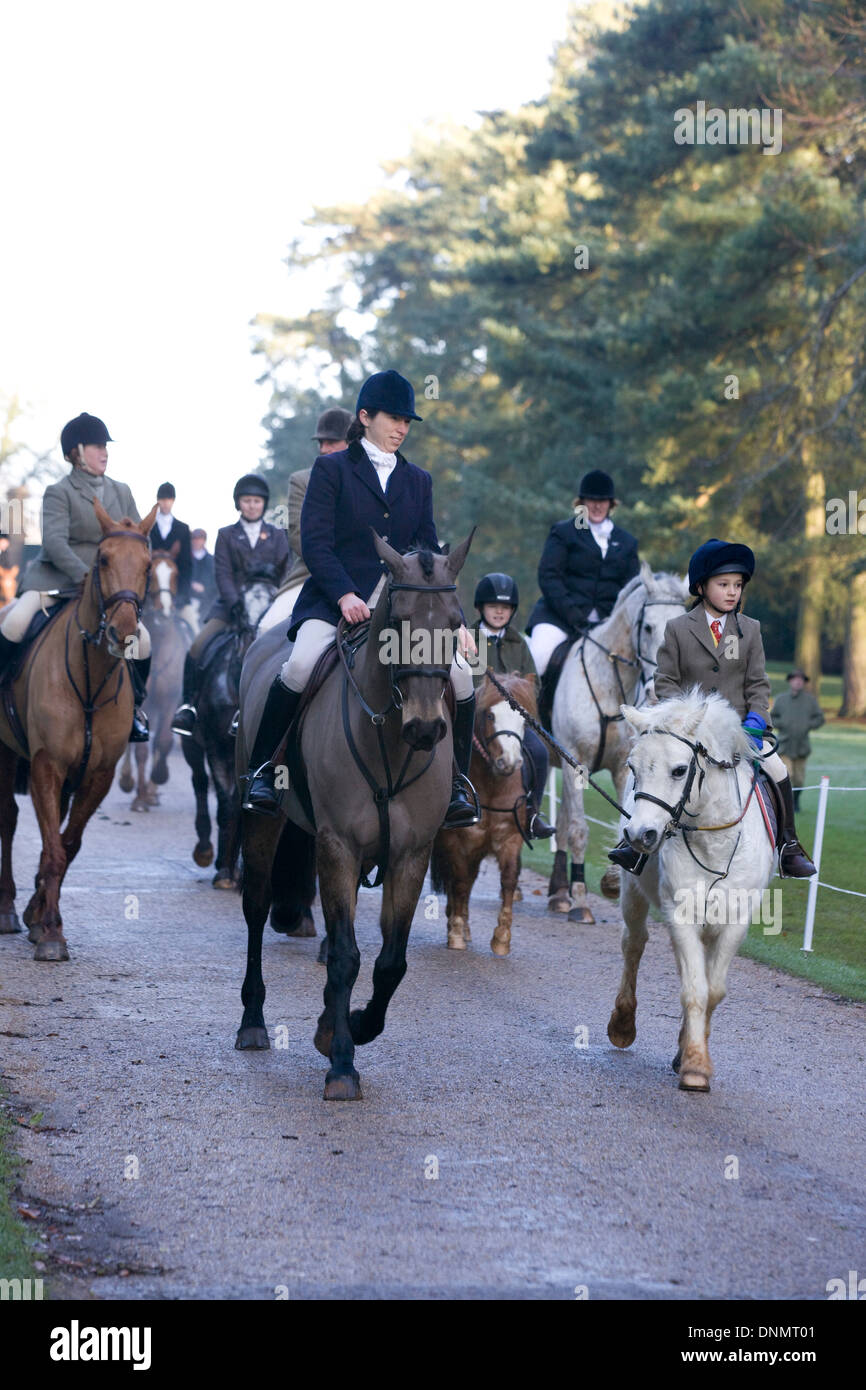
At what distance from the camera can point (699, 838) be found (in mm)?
7645

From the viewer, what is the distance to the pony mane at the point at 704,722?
744 cm

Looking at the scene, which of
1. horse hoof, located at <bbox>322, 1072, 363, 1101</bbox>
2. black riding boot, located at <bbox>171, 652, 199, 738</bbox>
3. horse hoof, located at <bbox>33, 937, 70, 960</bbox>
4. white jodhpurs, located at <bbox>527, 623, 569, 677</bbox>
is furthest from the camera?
black riding boot, located at <bbox>171, 652, 199, 738</bbox>

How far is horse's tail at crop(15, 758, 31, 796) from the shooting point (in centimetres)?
1199

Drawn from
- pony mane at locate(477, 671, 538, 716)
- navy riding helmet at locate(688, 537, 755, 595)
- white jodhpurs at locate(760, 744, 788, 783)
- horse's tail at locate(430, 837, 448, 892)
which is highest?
navy riding helmet at locate(688, 537, 755, 595)

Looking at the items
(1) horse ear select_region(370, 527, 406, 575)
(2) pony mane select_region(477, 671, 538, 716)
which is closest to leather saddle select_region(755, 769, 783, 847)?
(1) horse ear select_region(370, 527, 406, 575)

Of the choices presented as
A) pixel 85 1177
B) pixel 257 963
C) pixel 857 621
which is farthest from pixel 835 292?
pixel 85 1177

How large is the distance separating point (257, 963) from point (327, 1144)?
1847mm

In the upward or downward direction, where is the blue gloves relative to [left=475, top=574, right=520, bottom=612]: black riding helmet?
downward

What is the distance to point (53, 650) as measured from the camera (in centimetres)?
1110

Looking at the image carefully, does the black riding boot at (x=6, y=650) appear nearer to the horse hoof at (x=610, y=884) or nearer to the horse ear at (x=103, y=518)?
the horse ear at (x=103, y=518)

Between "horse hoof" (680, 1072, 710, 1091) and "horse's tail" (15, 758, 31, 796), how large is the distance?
6.07m

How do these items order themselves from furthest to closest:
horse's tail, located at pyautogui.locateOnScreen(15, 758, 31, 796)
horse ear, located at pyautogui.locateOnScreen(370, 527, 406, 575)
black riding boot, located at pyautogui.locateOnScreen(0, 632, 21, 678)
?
horse's tail, located at pyautogui.locateOnScreen(15, 758, 31, 796) → black riding boot, located at pyautogui.locateOnScreen(0, 632, 21, 678) → horse ear, located at pyautogui.locateOnScreen(370, 527, 406, 575)

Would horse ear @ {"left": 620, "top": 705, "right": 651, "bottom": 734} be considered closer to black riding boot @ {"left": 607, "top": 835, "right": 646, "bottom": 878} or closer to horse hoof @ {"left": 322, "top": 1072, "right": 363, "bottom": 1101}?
black riding boot @ {"left": 607, "top": 835, "right": 646, "bottom": 878}
